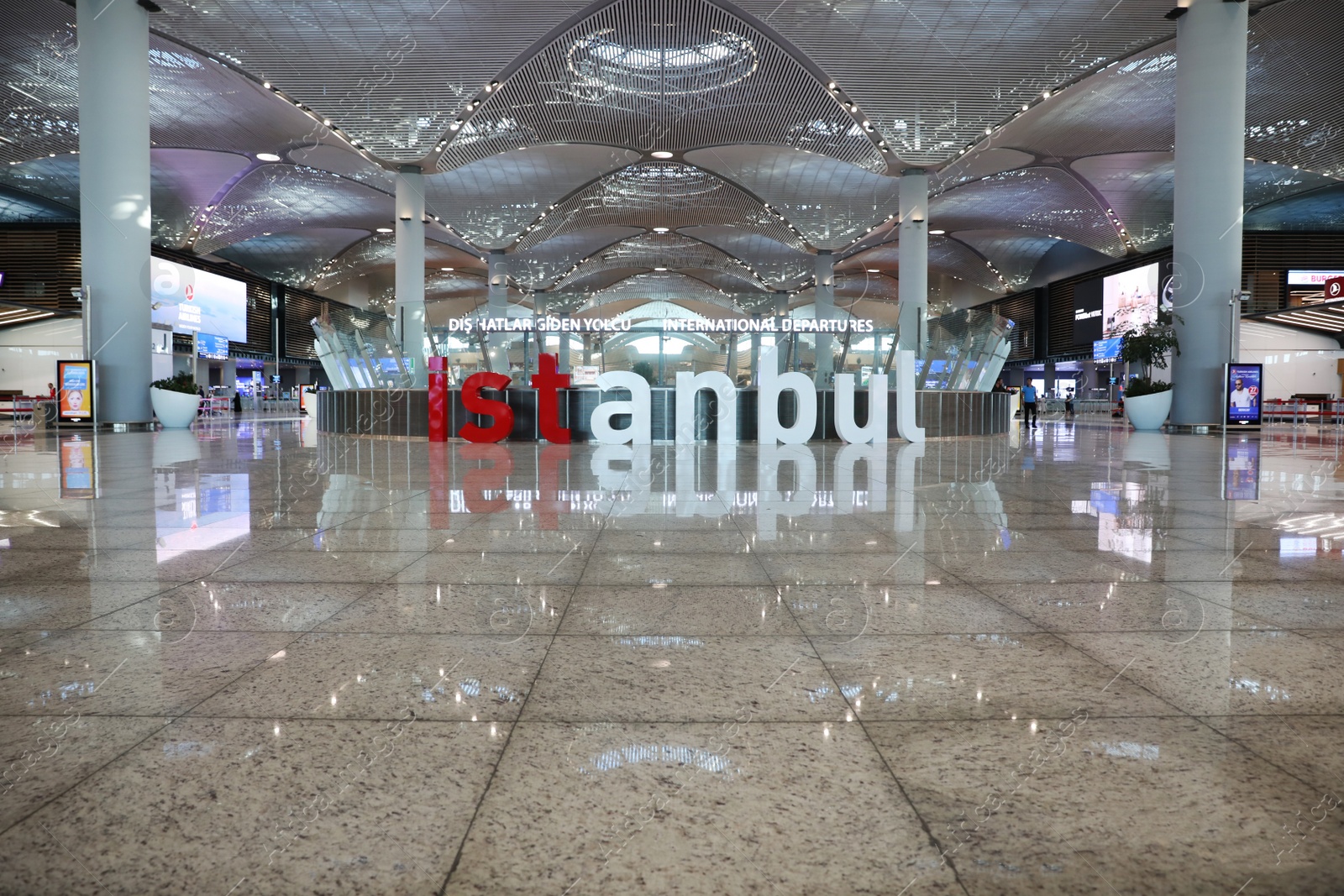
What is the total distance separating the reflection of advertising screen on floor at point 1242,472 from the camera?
21.1 ft

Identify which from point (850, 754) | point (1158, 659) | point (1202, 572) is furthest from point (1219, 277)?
point (850, 754)

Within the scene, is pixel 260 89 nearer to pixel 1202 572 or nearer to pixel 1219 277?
pixel 1219 277

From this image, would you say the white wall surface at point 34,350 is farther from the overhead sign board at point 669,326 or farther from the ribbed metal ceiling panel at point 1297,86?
the ribbed metal ceiling panel at point 1297,86

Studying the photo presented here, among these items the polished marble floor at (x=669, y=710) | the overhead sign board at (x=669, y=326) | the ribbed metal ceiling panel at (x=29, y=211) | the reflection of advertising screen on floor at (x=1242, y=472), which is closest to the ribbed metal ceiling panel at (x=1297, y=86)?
the reflection of advertising screen on floor at (x=1242, y=472)

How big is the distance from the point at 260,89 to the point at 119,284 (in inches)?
285

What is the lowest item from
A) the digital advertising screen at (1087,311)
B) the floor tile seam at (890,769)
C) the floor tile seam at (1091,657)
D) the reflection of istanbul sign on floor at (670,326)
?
the floor tile seam at (890,769)

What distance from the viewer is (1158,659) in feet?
7.87

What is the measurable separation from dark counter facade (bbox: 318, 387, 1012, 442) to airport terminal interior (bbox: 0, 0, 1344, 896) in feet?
0.32

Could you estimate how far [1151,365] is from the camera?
60.4 ft

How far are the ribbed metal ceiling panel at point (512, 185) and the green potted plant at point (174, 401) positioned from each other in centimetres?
1199

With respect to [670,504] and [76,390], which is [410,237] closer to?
[76,390]

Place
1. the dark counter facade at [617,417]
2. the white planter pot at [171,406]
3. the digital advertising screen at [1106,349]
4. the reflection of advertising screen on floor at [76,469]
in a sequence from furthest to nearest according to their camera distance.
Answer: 1. the digital advertising screen at [1106,349]
2. the white planter pot at [171,406]
3. the dark counter facade at [617,417]
4. the reflection of advertising screen on floor at [76,469]

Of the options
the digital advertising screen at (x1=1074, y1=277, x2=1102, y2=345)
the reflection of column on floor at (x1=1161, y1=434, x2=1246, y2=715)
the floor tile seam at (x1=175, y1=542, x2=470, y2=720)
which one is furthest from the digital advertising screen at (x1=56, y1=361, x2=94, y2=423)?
the digital advertising screen at (x1=1074, y1=277, x2=1102, y2=345)

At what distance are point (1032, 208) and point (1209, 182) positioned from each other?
16.5 metres
